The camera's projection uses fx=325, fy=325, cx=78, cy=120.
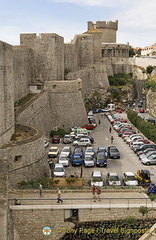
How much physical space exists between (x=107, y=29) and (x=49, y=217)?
5833 cm

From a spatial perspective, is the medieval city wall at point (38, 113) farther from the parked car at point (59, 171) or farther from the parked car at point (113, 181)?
the parked car at point (113, 181)

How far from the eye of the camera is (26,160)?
61.4 feet

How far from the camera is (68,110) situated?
35.9 m

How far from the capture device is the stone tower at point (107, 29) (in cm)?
6688

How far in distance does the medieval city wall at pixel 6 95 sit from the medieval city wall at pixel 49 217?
17.7 feet

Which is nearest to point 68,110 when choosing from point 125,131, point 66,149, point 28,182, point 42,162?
point 125,131

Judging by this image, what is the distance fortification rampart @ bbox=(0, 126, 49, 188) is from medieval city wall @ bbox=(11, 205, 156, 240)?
2807 millimetres

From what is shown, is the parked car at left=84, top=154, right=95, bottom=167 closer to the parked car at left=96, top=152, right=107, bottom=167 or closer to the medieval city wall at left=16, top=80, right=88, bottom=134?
the parked car at left=96, top=152, right=107, bottom=167

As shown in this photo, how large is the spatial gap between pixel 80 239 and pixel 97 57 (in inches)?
1719

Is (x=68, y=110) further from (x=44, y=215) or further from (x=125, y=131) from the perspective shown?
(x=44, y=215)

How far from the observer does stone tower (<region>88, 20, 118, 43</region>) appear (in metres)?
66.9

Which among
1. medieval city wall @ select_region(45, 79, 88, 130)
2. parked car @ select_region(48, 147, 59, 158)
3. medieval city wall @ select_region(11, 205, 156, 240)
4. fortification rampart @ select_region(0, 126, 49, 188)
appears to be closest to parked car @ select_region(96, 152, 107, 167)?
parked car @ select_region(48, 147, 59, 158)

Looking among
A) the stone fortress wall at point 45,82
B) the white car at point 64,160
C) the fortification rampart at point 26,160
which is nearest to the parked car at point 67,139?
the stone fortress wall at point 45,82

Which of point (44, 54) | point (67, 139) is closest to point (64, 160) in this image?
point (67, 139)
